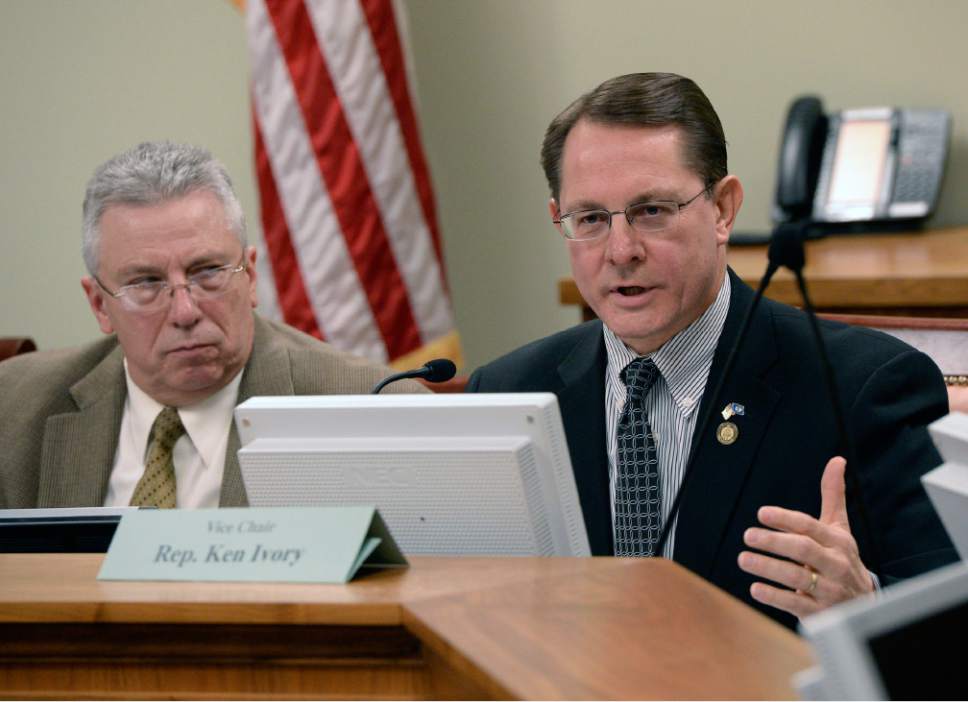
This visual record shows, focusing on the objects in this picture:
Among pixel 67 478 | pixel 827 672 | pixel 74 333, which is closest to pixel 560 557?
pixel 827 672

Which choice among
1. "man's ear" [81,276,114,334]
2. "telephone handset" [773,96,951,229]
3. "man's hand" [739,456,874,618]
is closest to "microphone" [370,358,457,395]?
"man's hand" [739,456,874,618]

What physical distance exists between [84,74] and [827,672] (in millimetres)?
3892

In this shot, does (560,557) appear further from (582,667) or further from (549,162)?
(549,162)

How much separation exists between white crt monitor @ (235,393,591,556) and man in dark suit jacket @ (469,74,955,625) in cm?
46

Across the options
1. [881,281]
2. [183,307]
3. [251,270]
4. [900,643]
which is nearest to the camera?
[900,643]

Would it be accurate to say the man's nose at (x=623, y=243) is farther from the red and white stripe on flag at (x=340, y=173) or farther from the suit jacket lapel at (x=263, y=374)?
the red and white stripe on flag at (x=340, y=173)

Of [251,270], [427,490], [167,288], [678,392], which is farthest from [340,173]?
[427,490]

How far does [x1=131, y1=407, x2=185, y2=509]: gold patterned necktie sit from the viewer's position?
92.2 inches

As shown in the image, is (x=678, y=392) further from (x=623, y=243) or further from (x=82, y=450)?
(x=82, y=450)

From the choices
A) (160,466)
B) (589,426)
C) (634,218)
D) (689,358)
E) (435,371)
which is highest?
(634,218)

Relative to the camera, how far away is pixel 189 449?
7.95ft

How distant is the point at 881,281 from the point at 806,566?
61.9 inches

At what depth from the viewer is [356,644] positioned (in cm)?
130

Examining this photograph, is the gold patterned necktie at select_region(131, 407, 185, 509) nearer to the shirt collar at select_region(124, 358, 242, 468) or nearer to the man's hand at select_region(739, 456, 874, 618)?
the shirt collar at select_region(124, 358, 242, 468)
